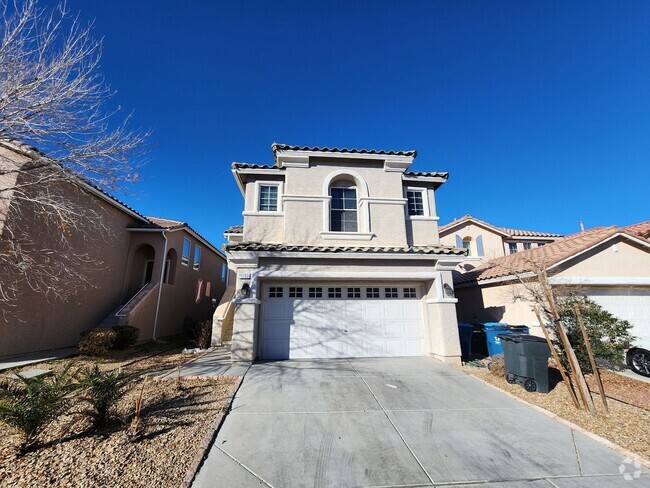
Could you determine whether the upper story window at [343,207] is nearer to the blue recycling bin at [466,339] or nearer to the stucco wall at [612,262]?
the blue recycling bin at [466,339]

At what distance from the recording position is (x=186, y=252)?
16875 millimetres

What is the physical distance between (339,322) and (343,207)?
437cm

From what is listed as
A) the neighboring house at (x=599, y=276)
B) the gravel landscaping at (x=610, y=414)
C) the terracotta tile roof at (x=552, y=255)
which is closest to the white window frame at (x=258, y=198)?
the gravel landscaping at (x=610, y=414)

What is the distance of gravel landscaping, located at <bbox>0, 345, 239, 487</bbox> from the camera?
3336mm

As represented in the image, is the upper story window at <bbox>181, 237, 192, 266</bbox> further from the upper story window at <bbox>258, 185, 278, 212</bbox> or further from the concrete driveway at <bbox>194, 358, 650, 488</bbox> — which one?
the concrete driveway at <bbox>194, 358, 650, 488</bbox>

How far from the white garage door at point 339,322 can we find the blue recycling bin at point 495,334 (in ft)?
7.95

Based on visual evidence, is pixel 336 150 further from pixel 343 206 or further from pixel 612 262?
pixel 612 262

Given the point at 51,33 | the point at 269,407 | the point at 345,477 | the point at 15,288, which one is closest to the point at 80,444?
the point at 269,407

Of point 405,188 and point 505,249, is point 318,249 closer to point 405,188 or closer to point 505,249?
point 405,188

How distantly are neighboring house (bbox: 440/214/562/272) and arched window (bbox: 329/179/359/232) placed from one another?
13.5m

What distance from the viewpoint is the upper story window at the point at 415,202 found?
444 inches

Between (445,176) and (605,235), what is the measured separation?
6512mm

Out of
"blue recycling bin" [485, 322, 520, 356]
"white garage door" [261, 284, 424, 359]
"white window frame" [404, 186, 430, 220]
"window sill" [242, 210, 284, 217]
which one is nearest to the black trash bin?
"blue recycling bin" [485, 322, 520, 356]

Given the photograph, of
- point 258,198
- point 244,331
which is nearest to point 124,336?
point 244,331
